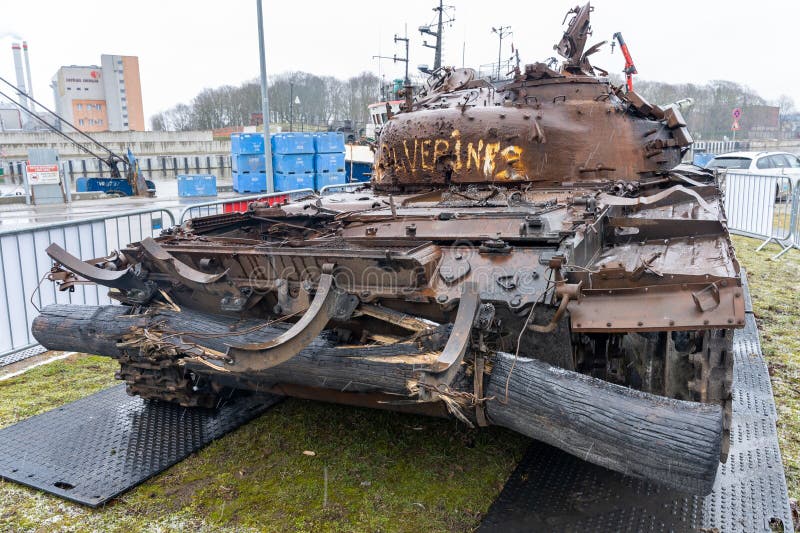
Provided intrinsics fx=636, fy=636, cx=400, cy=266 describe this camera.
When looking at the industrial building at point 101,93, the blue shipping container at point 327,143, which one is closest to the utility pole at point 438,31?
the blue shipping container at point 327,143

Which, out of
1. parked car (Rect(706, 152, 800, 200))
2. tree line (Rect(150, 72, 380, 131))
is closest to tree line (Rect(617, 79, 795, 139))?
tree line (Rect(150, 72, 380, 131))

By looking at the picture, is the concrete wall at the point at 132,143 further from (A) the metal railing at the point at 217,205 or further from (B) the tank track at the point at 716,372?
(B) the tank track at the point at 716,372

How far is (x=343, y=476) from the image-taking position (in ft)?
13.5

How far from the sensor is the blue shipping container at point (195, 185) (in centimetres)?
2347

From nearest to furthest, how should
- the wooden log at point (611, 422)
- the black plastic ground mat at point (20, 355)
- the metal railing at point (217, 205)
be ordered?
the wooden log at point (611, 422), the black plastic ground mat at point (20, 355), the metal railing at point (217, 205)

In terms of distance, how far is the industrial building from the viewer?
5272cm

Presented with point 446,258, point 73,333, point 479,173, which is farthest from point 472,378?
point 73,333

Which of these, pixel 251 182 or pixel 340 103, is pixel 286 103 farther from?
pixel 251 182

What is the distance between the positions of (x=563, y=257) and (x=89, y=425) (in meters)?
3.84

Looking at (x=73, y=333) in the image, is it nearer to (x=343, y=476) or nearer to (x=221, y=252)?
(x=221, y=252)

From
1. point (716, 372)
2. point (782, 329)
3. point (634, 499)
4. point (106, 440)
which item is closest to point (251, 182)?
point (106, 440)

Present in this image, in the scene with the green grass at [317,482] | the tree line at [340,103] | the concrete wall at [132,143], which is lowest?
the green grass at [317,482]

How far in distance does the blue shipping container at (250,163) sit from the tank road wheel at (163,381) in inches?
555

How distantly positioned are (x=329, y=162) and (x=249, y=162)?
7.60ft
